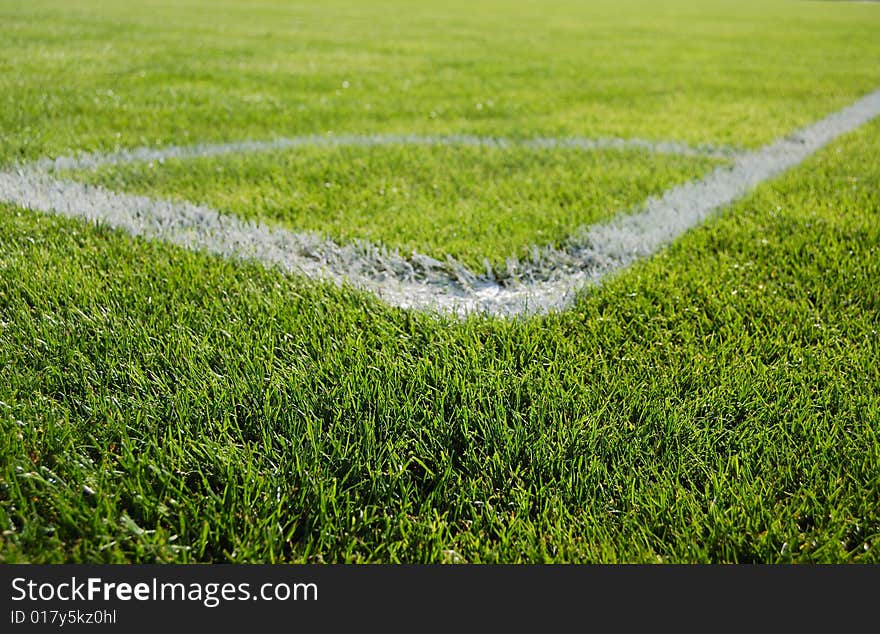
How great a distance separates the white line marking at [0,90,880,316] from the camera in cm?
238

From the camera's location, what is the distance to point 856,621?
1175 millimetres

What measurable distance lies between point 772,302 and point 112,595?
2.03 m

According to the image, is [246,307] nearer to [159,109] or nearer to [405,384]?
[405,384]

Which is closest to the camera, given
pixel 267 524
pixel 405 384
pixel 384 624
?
pixel 384 624

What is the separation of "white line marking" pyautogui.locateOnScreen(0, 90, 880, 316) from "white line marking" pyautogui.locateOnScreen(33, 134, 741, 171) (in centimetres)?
66

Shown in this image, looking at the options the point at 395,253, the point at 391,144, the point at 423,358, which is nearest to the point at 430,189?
the point at 395,253

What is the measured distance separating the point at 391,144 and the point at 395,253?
6.38 feet

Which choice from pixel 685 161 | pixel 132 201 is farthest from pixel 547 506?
pixel 685 161

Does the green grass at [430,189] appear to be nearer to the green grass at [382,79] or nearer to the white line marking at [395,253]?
the white line marking at [395,253]

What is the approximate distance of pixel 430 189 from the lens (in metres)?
3.49

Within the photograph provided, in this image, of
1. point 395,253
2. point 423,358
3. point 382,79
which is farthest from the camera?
point 382,79

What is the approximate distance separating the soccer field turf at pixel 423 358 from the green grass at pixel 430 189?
2 centimetres

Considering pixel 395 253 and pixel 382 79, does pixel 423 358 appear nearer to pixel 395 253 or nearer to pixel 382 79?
pixel 395 253

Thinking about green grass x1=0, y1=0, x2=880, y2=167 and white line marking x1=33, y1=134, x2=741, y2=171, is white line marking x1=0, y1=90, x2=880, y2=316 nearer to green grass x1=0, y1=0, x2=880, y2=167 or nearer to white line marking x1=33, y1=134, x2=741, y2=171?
white line marking x1=33, y1=134, x2=741, y2=171
